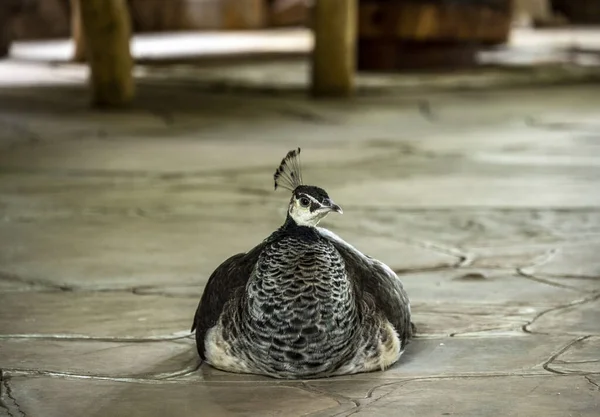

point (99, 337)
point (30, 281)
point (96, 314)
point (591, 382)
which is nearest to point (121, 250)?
point (30, 281)

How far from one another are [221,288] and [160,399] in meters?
0.40

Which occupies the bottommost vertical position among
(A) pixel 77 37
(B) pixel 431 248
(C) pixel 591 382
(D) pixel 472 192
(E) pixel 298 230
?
(A) pixel 77 37

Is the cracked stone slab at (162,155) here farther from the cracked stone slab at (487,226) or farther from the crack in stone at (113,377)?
the crack in stone at (113,377)

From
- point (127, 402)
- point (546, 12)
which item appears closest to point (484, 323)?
point (127, 402)

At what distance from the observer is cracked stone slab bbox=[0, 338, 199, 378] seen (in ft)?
12.3

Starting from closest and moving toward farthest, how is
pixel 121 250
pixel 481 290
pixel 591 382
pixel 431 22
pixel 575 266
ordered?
pixel 591 382 < pixel 481 290 < pixel 575 266 < pixel 121 250 < pixel 431 22

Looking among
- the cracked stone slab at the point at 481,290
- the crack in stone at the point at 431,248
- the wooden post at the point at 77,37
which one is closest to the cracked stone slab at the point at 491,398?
the cracked stone slab at the point at 481,290

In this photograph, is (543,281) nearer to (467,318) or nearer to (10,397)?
(467,318)

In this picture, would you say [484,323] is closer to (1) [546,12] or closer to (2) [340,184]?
(2) [340,184]

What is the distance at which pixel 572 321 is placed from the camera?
4.28 m

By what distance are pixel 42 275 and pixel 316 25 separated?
20.2 ft

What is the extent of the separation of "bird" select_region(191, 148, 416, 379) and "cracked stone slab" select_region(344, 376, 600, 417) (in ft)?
0.61

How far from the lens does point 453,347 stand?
3992 mm

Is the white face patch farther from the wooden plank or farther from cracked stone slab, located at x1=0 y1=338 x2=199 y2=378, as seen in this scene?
the wooden plank
